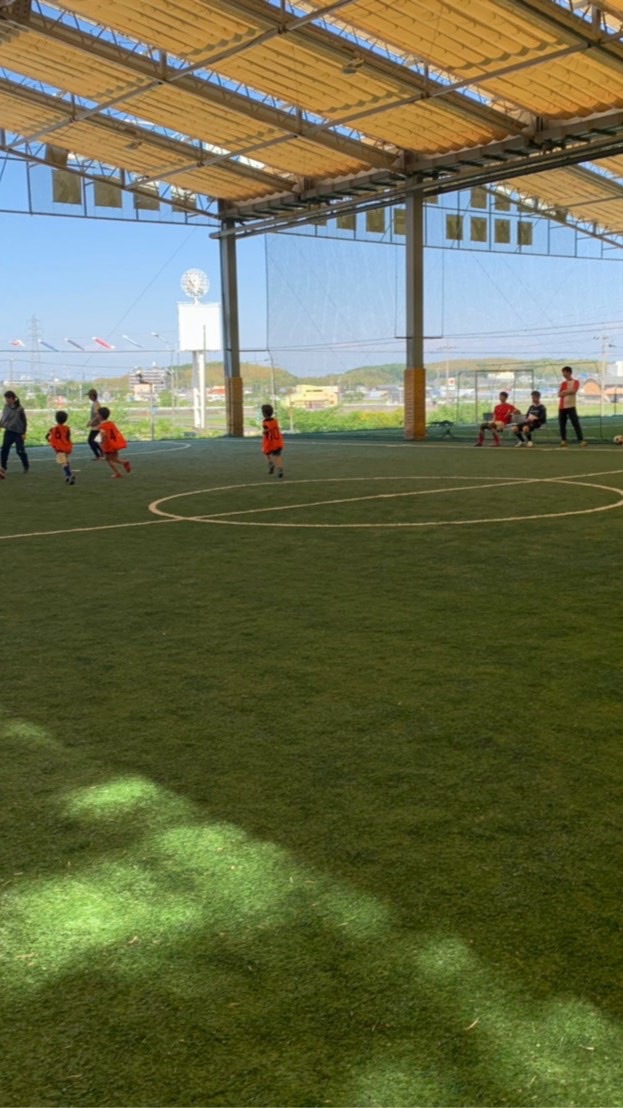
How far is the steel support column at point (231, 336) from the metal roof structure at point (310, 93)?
86.4 inches

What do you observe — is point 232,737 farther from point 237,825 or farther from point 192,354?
point 192,354

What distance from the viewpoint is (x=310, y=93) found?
22.1 metres

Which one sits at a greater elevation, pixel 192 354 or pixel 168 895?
pixel 192 354

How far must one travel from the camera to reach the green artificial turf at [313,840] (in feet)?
7.11

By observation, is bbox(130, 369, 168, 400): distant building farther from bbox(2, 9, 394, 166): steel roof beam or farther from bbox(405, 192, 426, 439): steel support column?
bbox(405, 192, 426, 439): steel support column

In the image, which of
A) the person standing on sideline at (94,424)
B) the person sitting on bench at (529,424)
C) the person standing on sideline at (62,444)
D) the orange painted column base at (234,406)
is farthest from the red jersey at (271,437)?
the orange painted column base at (234,406)

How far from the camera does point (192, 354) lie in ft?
118

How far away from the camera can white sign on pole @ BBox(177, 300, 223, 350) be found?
36.2 metres

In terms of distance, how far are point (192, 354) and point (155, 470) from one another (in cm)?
1738

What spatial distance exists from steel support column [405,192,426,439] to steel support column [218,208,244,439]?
7.88 metres

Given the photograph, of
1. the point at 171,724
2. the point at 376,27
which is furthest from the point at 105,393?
the point at 171,724

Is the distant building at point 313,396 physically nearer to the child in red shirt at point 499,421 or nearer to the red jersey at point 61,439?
the child in red shirt at point 499,421

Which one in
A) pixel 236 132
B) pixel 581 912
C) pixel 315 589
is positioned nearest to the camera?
pixel 581 912

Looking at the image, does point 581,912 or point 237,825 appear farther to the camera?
point 237,825
